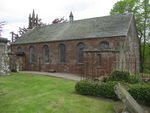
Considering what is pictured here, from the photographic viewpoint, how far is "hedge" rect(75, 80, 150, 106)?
699cm

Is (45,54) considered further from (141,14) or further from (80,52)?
(141,14)

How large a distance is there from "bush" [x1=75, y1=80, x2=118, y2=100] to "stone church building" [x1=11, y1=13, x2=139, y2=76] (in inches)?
213

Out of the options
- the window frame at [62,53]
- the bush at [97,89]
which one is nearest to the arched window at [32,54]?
the window frame at [62,53]

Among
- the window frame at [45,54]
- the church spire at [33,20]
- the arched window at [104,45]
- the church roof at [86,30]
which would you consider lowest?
the window frame at [45,54]

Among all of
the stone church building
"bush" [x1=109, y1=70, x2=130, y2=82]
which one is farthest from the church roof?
"bush" [x1=109, y1=70, x2=130, y2=82]

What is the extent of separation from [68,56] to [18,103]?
1339 centimetres

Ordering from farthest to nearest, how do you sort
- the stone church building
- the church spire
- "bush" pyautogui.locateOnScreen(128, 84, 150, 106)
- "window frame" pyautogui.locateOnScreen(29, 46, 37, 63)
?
the church spire, "window frame" pyautogui.locateOnScreen(29, 46, 37, 63), the stone church building, "bush" pyautogui.locateOnScreen(128, 84, 150, 106)

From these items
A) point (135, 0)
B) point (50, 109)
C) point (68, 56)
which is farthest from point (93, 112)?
point (135, 0)

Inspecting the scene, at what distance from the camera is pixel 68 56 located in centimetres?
Answer: 2012

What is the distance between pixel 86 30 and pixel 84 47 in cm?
255

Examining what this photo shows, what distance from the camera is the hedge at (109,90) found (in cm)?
699

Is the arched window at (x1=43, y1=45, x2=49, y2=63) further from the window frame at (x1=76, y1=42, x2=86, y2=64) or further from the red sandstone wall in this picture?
the window frame at (x1=76, y1=42, x2=86, y2=64)

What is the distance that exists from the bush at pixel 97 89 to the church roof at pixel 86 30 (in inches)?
369

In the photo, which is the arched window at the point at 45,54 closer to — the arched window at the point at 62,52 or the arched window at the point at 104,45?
the arched window at the point at 62,52
